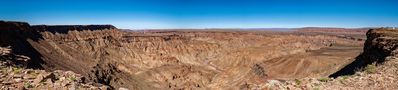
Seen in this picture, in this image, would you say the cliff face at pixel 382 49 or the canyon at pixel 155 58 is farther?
the canyon at pixel 155 58

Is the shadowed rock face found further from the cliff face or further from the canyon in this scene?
the cliff face

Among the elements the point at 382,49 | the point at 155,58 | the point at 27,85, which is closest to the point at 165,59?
the point at 155,58

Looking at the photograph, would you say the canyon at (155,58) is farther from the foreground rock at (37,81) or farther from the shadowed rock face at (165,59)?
the foreground rock at (37,81)

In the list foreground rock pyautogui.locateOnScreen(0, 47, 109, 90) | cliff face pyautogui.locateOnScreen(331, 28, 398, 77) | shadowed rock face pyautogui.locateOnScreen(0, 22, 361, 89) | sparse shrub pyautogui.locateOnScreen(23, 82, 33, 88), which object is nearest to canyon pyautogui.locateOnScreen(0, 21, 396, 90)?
shadowed rock face pyautogui.locateOnScreen(0, 22, 361, 89)

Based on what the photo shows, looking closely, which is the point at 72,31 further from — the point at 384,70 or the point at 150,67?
the point at 384,70

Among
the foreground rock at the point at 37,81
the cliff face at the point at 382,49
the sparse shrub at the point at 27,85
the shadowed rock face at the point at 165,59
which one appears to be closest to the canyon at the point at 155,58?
the shadowed rock face at the point at 165,59

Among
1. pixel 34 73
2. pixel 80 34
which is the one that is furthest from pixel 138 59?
pixel 34 73

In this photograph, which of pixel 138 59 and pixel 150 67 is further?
pixel 138 59

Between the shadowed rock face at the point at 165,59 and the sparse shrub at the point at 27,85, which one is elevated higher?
the sparse shrub at the point at 27,85
